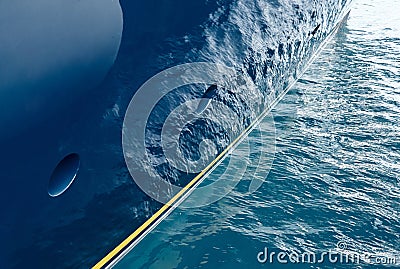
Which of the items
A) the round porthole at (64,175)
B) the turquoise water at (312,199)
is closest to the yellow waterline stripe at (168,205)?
the turquoise water at (312,199)

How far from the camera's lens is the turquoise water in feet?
8.00

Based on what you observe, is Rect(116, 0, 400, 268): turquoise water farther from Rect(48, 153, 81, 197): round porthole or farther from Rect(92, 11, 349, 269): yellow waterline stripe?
Rect(48, 153, 81, 197): round porthole

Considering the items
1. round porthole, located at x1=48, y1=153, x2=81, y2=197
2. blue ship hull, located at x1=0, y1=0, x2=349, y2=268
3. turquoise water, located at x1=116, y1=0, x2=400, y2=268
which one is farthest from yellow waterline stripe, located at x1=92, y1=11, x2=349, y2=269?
round porthole, located at x1=48, y1=153, x2=81, y2=197

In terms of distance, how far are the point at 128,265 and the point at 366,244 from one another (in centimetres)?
133

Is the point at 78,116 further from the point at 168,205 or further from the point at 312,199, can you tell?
the point at 312,199

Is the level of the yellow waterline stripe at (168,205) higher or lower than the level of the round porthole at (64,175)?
lower

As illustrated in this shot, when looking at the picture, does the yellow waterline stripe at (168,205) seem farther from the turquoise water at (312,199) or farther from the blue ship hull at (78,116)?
the turquoise water at (312,199)

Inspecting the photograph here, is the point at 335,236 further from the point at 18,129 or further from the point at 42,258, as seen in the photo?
the point at 18,129

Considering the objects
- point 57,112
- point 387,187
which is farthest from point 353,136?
point 57,112

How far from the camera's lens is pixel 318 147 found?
3.47 m

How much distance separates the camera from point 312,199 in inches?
113

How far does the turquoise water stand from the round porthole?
0.66m

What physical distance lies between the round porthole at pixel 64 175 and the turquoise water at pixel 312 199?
0.66 metres

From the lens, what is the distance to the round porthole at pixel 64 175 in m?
1.76
